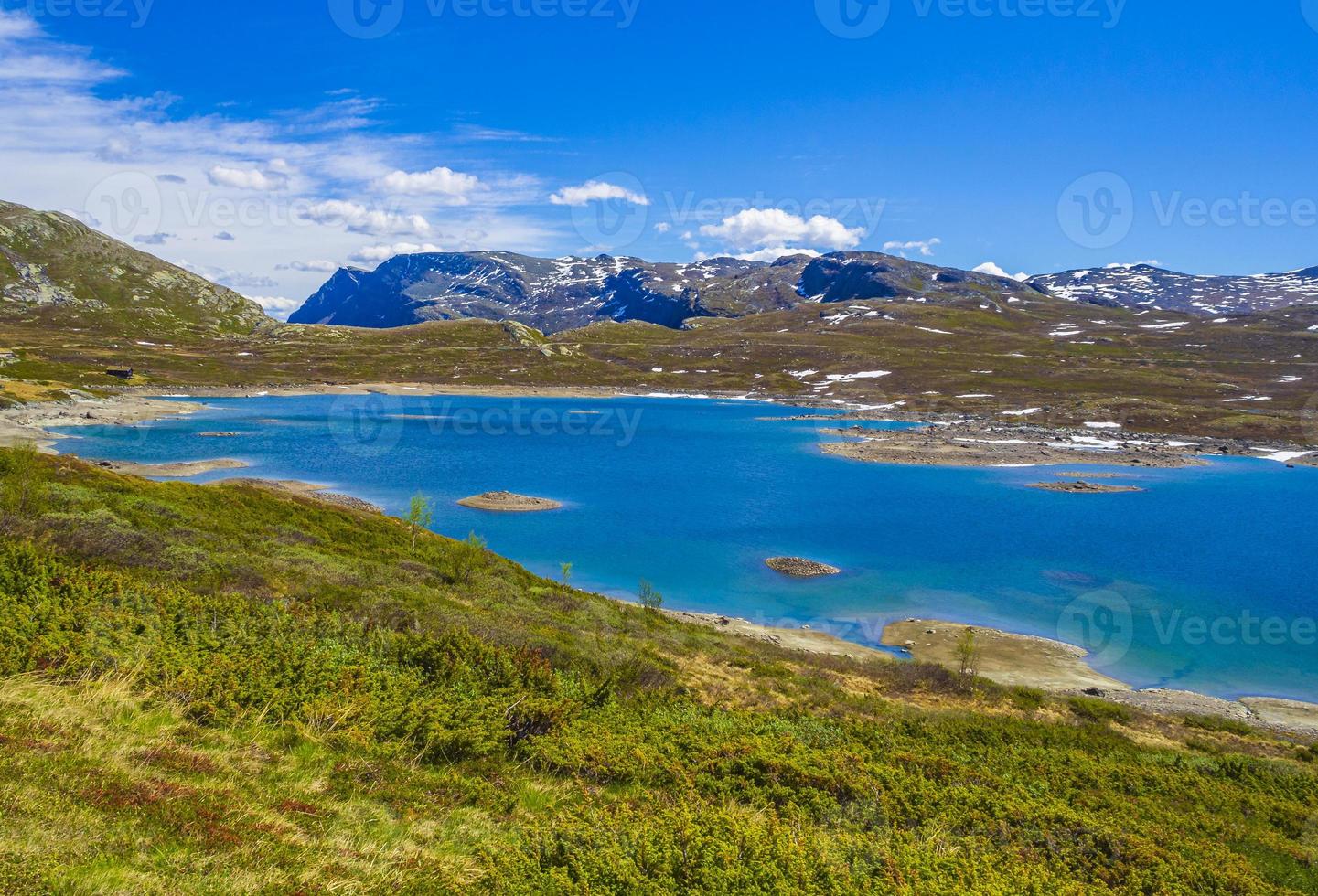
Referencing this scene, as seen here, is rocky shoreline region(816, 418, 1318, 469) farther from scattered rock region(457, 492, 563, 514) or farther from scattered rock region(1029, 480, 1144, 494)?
scattered rock region(457, 492, 563, 514)

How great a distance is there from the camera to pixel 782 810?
36.7ft

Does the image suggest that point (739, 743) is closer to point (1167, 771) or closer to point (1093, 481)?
point (1167, 771)

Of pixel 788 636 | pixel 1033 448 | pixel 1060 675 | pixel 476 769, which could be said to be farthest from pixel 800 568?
pixel 1033 448

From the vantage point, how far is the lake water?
40.9 meters

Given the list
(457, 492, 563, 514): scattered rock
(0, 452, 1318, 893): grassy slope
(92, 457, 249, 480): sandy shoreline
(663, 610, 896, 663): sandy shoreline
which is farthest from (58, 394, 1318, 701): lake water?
(0, 452, 1318, 893): grassy slope

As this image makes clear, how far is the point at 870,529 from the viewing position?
6216 cm

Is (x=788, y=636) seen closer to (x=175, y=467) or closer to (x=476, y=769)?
(x=476, y=769)

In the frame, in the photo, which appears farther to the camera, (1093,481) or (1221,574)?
(1093,481)

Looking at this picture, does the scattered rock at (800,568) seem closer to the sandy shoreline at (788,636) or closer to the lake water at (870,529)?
the lake water at (870,529)

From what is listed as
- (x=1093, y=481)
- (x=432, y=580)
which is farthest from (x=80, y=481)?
(x=1093, y=481)

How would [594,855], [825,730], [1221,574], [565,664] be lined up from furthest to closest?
[1221,574] → [565,664] → [825,730] → [594,855]

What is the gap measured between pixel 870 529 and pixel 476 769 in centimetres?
5471

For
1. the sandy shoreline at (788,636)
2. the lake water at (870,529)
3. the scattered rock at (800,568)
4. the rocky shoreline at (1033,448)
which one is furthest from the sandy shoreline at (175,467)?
the rocky shoreline at (1033,448)

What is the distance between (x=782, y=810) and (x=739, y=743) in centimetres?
231
